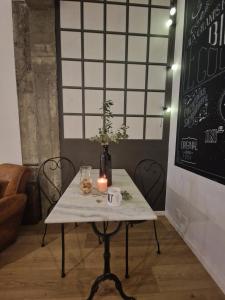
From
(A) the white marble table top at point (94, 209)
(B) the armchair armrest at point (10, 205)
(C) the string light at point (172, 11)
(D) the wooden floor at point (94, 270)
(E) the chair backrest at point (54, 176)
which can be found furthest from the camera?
(E) the chair backrest at point (54, 176)

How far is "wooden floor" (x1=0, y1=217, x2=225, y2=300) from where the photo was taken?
4.40 feet

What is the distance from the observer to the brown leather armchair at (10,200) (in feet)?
5.45

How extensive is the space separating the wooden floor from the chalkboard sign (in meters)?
0.86

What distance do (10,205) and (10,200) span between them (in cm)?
5

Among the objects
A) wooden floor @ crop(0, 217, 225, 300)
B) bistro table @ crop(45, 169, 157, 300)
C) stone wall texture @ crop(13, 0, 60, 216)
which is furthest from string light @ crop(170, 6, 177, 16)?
wooden floor @ crop(0, 217, 225, 300)

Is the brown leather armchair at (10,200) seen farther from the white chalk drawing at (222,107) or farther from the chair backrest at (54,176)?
the white chalk drawing at (222,107)

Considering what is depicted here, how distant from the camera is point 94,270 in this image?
60.5 inches

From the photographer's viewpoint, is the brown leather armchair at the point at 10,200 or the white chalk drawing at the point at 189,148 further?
the white chalk drawing at the point at 189,148

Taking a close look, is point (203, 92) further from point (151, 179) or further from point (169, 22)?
point (151, 179)

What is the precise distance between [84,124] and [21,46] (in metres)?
1.13

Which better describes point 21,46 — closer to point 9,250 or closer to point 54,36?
point 54,36

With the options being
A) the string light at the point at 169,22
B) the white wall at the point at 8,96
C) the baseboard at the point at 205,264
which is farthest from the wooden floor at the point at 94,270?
the string light at the point at 169,22

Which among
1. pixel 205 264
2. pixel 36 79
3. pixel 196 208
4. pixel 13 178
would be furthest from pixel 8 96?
pixel 205 264

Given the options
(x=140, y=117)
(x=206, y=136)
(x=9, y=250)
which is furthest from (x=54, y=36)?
(x=9, y=250)
